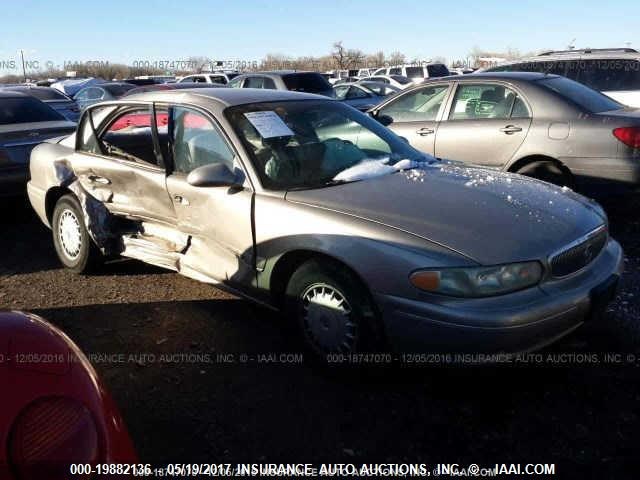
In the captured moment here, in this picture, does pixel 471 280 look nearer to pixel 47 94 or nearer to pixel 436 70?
pixel 47 94

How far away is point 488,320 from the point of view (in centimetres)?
257

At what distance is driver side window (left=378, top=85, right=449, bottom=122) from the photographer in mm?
6398

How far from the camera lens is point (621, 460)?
245 centimetres

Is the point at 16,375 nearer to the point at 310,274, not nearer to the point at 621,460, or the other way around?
the point at 310,274

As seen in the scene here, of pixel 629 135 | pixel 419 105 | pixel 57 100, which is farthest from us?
pixel 57 100

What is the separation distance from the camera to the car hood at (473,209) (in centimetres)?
273

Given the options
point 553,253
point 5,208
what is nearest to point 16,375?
point 553,253

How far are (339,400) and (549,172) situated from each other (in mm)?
3643

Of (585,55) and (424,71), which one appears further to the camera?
(424,71)

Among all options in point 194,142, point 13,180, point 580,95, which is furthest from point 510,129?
point 13,180

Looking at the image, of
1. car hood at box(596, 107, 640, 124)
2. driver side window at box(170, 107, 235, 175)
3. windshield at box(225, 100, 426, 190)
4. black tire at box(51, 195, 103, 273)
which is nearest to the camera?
windshield at box(225, 100, 426, 190)

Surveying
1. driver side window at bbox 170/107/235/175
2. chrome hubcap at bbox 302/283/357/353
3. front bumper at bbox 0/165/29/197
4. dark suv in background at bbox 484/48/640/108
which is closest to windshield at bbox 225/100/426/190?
driver side window at bbox 170/107/235/175

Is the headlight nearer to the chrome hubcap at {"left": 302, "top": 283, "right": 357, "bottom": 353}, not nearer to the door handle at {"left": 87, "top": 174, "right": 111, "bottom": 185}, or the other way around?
the chrome hubcap at {"left": 302, "top": 283, "right": 357, "bottom": 353}

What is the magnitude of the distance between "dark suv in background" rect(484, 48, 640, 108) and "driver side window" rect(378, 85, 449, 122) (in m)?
2.13
